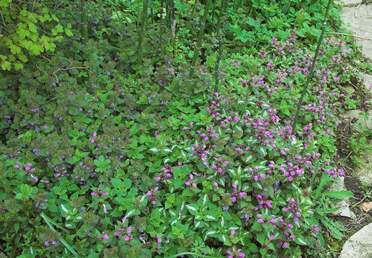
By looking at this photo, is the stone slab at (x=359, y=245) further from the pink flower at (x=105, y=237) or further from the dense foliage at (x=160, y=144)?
the pink flower at (x=105, y=237)

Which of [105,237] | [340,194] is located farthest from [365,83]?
[105,237]

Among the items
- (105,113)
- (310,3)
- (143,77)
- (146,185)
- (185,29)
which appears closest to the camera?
(146,185)

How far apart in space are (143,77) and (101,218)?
1258 mm

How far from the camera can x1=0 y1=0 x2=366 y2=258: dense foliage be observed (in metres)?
2.66

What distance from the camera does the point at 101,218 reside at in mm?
2656

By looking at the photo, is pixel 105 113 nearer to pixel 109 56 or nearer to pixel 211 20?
pixel 109 56

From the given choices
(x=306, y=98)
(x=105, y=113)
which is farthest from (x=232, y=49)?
(x=105, y=113)

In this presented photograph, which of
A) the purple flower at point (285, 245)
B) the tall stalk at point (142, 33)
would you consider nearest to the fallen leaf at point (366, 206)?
the purple flower at point (285, 245)

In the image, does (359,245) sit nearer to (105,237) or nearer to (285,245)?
(285,245)

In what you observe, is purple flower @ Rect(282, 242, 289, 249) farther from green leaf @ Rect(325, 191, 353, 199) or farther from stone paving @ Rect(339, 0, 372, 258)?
green leaf @ Rect(325, 191, 353, 199)

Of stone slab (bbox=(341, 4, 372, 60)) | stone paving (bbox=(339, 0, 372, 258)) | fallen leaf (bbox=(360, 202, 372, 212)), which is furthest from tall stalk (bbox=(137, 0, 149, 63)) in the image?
stone slab (bbox=(341, 4, 372, 60))

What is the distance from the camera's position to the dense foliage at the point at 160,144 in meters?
2.66

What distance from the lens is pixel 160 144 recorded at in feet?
9.84

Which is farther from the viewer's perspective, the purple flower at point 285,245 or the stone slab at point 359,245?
the stone slab at point 359,245
